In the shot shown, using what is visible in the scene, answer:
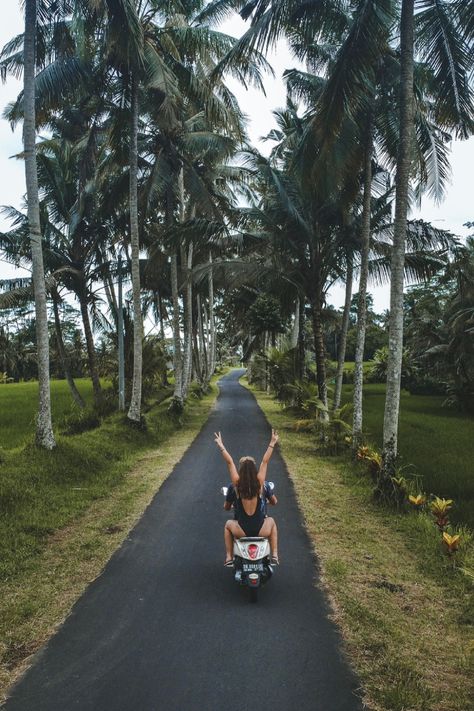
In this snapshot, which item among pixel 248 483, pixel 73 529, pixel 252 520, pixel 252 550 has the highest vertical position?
pixel 248 483

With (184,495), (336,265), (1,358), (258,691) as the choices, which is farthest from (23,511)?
(1,358)

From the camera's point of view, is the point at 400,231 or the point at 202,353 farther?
the point at 202,353

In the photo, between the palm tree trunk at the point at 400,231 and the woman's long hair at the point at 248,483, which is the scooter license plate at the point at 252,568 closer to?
the woman's long hair at the point at 248,483

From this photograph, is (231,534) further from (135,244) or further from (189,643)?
(135,244)

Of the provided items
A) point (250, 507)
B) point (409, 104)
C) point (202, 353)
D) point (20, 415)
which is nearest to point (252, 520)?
point (250, 507)

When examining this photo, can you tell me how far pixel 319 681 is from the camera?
3.68 meters

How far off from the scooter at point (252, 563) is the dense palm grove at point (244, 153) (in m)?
4.09

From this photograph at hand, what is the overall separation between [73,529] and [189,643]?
11.6 ft

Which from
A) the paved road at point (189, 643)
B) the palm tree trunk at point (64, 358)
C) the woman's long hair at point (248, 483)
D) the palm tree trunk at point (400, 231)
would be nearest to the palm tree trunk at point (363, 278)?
the palm tree trunk at point (400, 231)

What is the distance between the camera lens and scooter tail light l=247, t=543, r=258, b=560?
4.89m

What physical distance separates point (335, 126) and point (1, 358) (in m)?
50.9

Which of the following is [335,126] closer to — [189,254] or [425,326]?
[189,254]

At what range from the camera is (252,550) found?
4902 mm

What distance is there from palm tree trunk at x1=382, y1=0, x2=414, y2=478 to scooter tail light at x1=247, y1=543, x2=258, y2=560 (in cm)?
412
